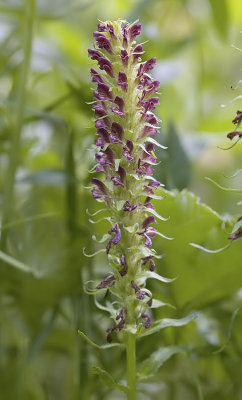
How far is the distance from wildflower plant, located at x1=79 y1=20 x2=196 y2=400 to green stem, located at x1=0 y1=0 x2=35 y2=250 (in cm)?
22

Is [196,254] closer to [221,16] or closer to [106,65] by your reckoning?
[106,65]

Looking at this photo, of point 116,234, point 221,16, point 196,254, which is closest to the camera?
point 116,234

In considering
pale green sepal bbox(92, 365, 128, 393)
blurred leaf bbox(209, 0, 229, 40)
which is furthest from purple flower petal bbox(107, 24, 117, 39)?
blurred leaf bbox(209, 0, 229, 40)

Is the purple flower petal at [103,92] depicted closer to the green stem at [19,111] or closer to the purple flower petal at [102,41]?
the purple flower petal at [102,41]

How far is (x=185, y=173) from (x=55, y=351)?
10.6 inches

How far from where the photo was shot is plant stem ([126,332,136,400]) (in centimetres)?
36

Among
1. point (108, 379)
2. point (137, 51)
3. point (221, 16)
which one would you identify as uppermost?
point (221, 16)

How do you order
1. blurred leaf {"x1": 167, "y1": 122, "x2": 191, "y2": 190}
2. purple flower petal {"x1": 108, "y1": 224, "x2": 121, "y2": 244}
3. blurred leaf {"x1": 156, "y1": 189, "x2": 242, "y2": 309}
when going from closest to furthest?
purple flower petal {"x1": 108, "y1": 224, "x2": 121, "y2": 244}
blurred leaf {"x1": 156, "y1": 189, "x2": 242, "y2": 309}
blurred leaf {"x1": 167, "y1": 122, "x2": 191, "y2": 190}

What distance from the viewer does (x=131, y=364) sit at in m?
0.36

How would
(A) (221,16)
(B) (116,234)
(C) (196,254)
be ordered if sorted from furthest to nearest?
1. (A) (221,16)
2. (C) (196,254)
3. (B) (116,234)

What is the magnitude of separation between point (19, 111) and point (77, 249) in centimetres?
15

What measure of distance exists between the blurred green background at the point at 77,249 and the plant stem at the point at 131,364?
0.24 feet

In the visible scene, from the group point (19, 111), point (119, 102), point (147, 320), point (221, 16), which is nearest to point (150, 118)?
point (119, 102)

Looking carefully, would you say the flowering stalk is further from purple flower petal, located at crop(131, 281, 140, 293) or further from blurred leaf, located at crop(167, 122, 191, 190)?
blurred leaf, located at crop(167, 122, 191, 190)
